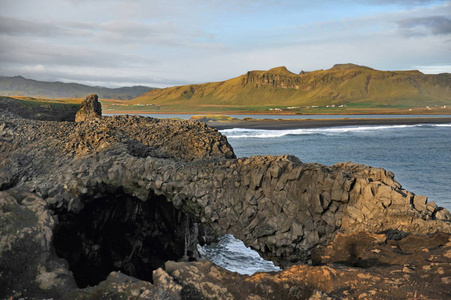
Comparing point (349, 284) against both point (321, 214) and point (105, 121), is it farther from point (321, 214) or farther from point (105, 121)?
point (105, 121)

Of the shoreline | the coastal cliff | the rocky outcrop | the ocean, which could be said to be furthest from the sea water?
the shoreline

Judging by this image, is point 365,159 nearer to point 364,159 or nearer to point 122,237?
point 364,159

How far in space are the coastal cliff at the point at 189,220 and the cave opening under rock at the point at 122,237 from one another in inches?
1.8

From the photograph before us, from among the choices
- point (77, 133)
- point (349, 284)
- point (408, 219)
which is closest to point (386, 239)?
point (408, 219)

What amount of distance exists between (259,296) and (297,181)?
4973 millimetres

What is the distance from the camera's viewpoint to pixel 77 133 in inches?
676

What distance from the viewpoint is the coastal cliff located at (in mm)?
8586

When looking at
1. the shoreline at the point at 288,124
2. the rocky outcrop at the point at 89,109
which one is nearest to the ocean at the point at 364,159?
the rocky outcrop at the point at 89,109

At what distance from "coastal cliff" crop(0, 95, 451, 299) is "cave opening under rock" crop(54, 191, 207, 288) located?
5 cm

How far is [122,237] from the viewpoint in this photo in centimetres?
1522

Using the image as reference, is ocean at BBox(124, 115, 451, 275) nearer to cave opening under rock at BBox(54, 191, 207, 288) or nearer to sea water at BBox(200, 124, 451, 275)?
sea water at BBox(200, 124, 451, 275)

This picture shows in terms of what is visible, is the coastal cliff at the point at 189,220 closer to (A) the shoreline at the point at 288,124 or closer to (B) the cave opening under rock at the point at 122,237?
(B) the cave opening under rock at the point at 122,237

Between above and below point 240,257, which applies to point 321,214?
above

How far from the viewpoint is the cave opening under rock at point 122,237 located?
1326 cm
